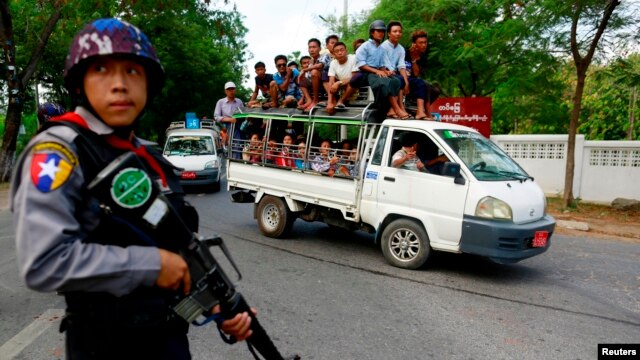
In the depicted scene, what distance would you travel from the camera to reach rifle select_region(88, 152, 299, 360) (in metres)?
1.26

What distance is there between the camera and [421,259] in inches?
215

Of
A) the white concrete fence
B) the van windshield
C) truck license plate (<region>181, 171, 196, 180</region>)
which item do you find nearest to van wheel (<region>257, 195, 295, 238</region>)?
truck license plate (<region>181, 171, 196, 180</region>)

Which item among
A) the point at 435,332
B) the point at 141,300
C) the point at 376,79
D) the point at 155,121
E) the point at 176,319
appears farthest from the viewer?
the point at 155,121

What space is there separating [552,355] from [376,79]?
3975 mm

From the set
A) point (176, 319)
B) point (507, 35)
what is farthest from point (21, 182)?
point (507, 35)

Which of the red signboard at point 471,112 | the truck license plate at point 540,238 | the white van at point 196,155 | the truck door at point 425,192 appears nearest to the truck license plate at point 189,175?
the white van at point 196,155

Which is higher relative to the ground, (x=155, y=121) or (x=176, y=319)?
(x=155, y=121)

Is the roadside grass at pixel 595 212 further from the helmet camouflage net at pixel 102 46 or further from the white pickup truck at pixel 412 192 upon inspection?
the helmet camouflage net at pixel 102 46

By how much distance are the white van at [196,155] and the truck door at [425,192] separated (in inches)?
301

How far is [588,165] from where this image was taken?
11281 mm

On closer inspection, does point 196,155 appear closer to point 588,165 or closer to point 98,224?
point 588,165

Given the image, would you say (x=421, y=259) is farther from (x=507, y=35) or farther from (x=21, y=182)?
(x=507, y=35)

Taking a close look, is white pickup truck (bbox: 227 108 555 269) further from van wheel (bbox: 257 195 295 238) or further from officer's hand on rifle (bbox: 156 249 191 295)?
officer's hand on rifle (bbox: 156 249 191 295)

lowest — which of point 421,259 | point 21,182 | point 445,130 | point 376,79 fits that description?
point 421,259
